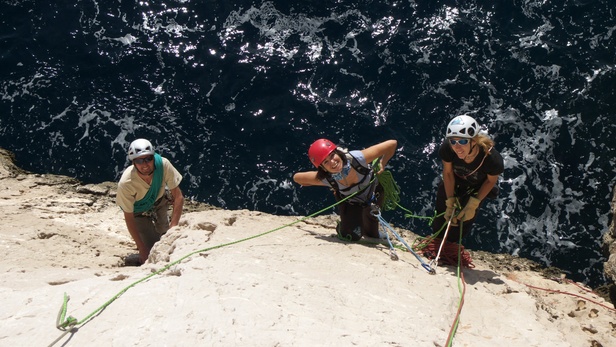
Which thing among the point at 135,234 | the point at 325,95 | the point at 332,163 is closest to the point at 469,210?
the point at 332,163

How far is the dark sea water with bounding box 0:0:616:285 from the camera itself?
11.0 m

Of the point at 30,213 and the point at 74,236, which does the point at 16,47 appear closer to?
the point at 30,213

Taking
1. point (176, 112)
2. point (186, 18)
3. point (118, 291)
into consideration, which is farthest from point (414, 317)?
point (186, 18)

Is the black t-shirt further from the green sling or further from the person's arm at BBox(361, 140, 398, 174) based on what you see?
the green sling

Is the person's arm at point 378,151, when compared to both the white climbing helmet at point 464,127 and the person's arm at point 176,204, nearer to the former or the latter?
the white climbing helmet at point 464,127

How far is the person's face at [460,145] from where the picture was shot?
6465mm

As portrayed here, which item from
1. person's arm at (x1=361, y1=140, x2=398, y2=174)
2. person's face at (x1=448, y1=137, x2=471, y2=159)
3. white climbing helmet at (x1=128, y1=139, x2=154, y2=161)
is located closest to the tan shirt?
white climbing helmet at (x1=128, y1=139, x2=154, y2=161)

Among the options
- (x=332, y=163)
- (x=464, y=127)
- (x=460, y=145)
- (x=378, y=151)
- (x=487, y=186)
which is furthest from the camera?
(x=378, y=151)

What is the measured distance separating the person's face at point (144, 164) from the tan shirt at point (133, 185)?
8.4 inches

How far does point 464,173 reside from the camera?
693 cm

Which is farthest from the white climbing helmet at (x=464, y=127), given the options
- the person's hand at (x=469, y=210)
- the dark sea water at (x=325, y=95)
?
the dark sea water at (x=325, y=95)

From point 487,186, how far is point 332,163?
1840 mm

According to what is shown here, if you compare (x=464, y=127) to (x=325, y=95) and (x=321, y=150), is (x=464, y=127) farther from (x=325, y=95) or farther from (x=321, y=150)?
(x=325, y=95)

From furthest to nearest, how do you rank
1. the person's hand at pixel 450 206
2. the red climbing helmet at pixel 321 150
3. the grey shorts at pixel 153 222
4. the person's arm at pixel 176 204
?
the grey shorts at pixel 153 222 < the person's arm at pixel 176 204 < the person's hand at pixel 450 206 < the red climbing helmet at pixel 321 150
